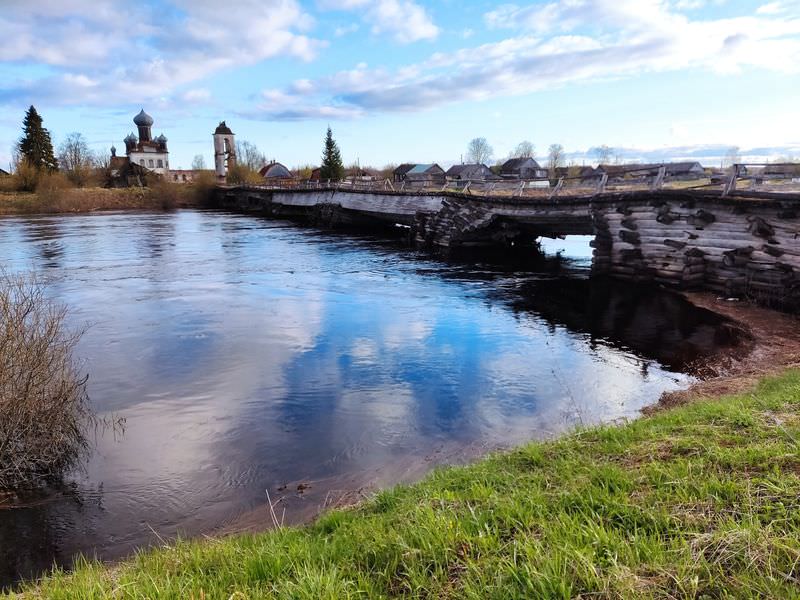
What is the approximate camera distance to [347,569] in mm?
4359

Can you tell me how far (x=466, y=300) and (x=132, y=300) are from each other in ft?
45.5

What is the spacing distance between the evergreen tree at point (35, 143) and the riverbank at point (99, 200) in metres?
11.8

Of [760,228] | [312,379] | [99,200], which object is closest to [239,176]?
[99,200]

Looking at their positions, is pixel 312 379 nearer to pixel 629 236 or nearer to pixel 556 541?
pixel 556 541

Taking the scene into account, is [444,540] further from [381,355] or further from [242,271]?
[242,271]

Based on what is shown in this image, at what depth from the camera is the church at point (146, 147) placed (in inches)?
5463

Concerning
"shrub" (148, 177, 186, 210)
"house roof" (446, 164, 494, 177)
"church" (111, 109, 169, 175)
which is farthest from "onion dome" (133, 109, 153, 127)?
"house roof" (446, 164, 494, 177)

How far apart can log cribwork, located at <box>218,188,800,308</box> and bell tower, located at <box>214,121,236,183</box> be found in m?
77.8

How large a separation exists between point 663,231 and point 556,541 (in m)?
22.5

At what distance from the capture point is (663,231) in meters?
23.5

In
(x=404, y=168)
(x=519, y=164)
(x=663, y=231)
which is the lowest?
(x=663, y=231)

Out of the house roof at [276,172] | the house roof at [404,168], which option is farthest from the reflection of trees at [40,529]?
the house roof at [404,168]

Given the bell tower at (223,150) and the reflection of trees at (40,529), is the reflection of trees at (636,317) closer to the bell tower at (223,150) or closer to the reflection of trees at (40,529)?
the reflection of trees at (40,529)

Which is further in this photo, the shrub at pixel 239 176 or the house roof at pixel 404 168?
the house roof at pixel 404 168
